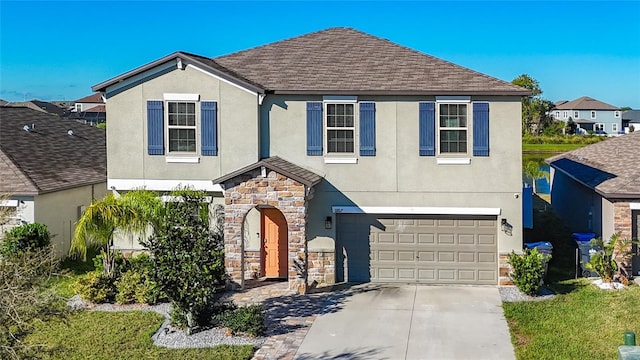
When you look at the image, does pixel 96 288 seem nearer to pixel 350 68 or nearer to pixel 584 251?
pixel 350 68

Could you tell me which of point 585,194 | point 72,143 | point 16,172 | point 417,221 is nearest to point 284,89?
point 417,221

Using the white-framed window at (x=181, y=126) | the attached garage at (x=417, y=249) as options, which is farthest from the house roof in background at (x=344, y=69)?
the attached garage at (x=417, y=249)

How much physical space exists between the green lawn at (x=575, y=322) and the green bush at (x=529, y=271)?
55 cm

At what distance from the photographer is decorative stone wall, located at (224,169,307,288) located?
15516 mm

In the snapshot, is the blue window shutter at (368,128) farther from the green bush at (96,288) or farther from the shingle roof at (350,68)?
the green bush at (96,288)

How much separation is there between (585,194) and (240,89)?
442 inches

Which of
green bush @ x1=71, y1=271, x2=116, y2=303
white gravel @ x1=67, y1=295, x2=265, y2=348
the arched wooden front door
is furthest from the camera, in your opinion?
the arched wooden front door

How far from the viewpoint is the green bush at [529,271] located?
48.8ft

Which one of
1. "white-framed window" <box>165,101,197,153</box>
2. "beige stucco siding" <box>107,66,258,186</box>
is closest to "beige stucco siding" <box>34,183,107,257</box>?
"beige stucco siding" <box>107,66,258,186</box>

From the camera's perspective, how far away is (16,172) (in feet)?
62.2

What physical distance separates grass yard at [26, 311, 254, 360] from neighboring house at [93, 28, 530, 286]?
4239 millimetres

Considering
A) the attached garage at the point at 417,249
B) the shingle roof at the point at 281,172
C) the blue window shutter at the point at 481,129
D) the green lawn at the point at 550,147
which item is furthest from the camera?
the green lawn at the point at 550,147

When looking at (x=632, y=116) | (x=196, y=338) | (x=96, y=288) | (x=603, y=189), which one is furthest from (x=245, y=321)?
(x=632, y=116)

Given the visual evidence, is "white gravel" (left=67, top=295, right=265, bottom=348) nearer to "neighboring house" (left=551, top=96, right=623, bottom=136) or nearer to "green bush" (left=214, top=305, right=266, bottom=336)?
"green bush" (left=214, top=305, right=266, bottom=336)
